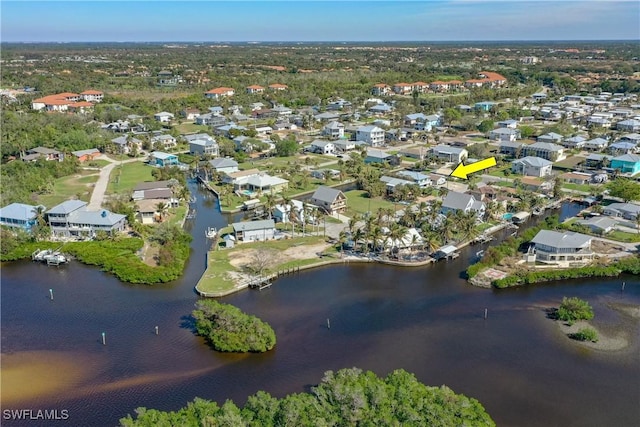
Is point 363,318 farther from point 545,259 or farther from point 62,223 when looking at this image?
point 62,223

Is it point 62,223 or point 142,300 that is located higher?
point 62,223

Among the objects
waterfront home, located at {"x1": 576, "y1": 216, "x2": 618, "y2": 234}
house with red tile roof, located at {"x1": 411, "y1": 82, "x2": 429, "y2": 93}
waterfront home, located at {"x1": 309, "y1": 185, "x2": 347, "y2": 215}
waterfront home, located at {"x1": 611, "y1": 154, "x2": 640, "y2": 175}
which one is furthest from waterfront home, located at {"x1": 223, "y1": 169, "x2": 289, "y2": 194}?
house with red tile roof, located at {"x1": 411, "y1": 82, "x2": 429, "y2": 93}

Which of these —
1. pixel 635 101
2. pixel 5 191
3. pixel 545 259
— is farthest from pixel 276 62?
pixel 545 259

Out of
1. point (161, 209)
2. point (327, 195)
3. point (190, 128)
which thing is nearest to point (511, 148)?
point (327, 195)

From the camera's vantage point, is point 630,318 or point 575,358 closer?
point 575,358

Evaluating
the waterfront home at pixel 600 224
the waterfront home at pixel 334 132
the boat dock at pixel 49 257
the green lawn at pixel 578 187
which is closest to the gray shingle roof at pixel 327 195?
the waterfront home at pixel 600 224

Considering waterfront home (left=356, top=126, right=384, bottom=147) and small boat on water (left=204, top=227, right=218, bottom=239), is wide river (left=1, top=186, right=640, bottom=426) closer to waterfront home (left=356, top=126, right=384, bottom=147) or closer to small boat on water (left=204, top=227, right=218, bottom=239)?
small boat on water (left=204, top=227, right=218, bottom=239)
